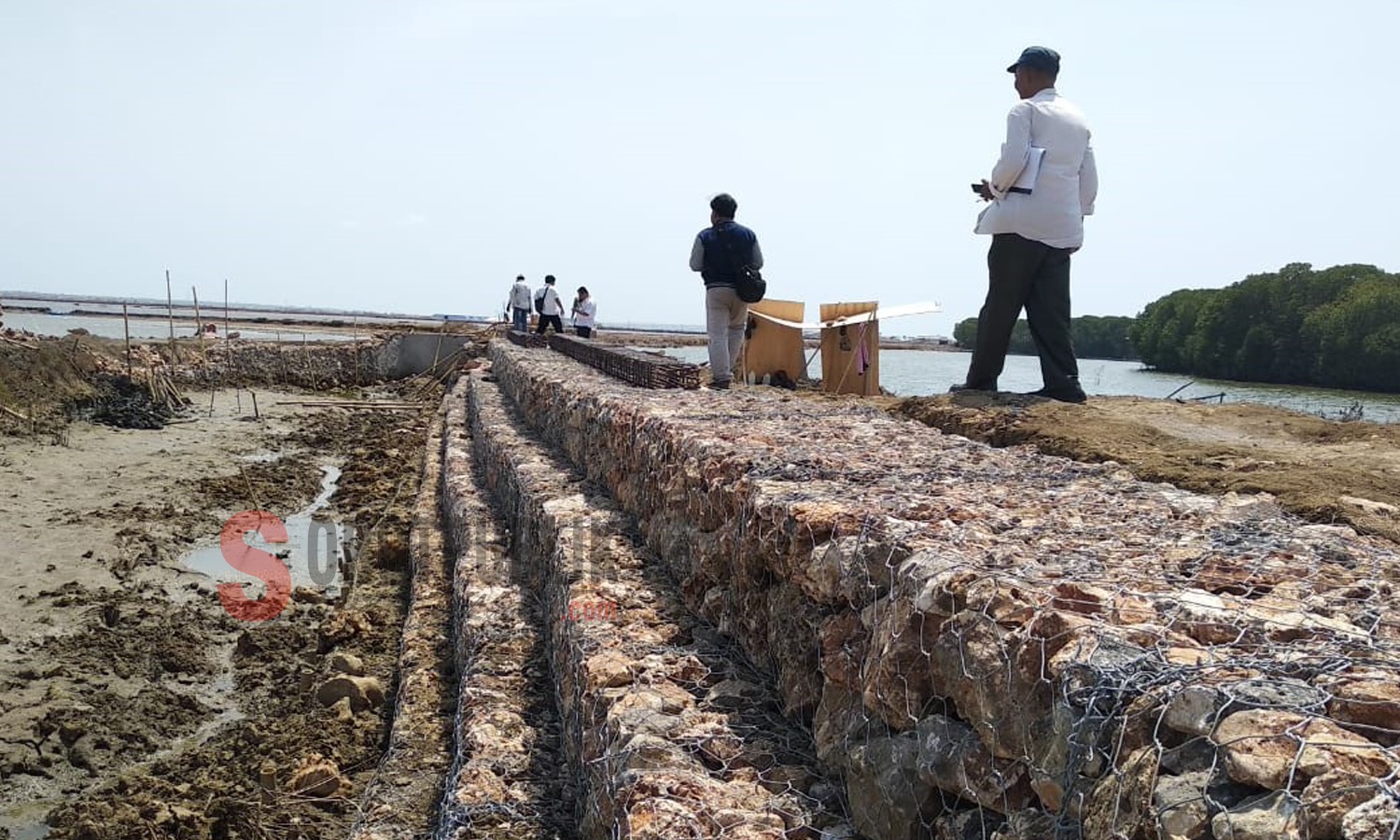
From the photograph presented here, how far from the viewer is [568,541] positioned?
500 cm

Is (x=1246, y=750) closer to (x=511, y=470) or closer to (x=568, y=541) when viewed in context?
(x=568, y=541)

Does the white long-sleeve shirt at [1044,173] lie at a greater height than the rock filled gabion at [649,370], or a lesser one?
greater

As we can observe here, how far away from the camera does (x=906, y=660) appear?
7.89 ft

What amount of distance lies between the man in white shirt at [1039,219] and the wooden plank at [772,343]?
410 cm

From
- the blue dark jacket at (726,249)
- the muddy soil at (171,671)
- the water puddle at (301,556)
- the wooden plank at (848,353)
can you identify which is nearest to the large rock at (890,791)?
the muddy soil at (171,671)

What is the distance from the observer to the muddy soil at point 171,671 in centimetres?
488

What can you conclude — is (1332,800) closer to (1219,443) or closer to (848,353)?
(1219,443)

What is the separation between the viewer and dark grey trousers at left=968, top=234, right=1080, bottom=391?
20.5 ft

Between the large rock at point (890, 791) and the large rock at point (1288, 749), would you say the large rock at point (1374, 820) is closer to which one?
the large rock at point (1288, 749)

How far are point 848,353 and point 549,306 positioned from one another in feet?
40.0

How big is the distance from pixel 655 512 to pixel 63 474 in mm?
10853

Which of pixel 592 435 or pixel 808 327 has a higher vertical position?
pixel 808 327

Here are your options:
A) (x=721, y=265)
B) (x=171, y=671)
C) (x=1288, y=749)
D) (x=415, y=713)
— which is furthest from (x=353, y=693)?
(x=1288, y=749)

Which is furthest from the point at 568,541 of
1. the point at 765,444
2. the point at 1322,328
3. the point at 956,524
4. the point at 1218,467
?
the point at 1322,328
